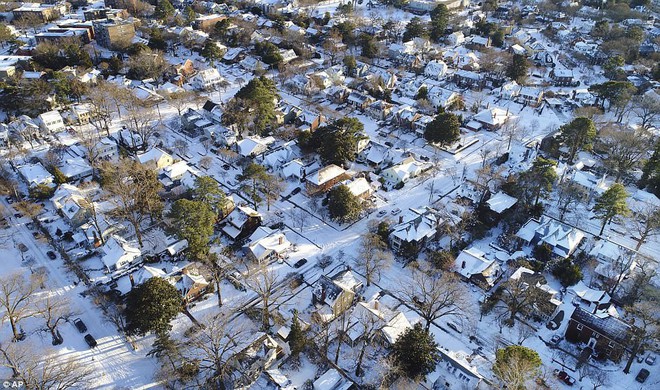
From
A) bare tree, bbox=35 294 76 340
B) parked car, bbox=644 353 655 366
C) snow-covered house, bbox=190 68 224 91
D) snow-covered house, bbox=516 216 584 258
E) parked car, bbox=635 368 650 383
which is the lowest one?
parked car, bbox=644 353 655 366

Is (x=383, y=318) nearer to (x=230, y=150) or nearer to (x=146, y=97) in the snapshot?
(x=230, y=150)

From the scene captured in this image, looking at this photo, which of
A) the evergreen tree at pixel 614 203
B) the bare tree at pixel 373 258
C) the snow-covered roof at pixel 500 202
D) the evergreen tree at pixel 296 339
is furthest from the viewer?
the snow-covered roof at pixel 500 202

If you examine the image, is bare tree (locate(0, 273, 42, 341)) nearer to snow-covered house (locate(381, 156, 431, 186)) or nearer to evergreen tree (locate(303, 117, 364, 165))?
evergreen tree (locate(303, 117, 364, 165))

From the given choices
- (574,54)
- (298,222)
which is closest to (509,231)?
(298,222)

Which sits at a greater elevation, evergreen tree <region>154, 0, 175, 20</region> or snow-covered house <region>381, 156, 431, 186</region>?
evergreen tree <region>154, 0, 175, 20</region>

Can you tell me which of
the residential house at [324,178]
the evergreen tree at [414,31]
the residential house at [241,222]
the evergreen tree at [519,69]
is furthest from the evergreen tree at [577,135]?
the evergreen tree at [414,31]

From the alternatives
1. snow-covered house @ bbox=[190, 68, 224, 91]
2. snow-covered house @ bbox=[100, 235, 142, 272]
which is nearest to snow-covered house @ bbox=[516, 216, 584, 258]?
snow-covered house @ bbox=[100, 235, 142, 272]

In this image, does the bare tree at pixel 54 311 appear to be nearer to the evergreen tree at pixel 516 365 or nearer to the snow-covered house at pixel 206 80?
the evergreen tree at pixel 516 365
